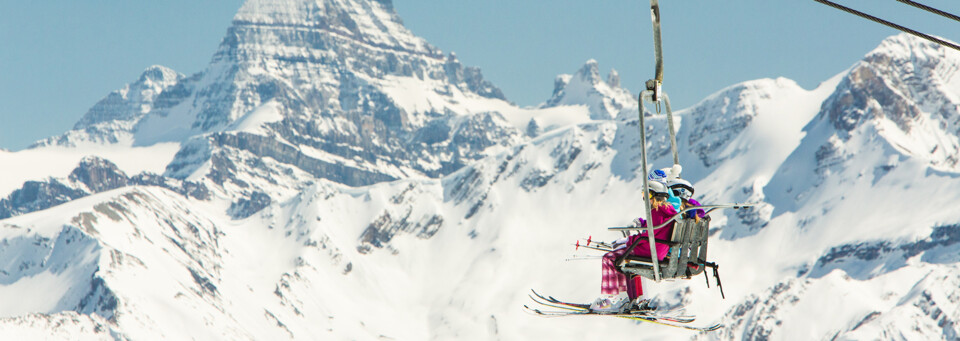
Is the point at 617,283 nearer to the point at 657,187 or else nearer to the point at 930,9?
the point at 657,187

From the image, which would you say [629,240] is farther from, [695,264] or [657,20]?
[657,20]

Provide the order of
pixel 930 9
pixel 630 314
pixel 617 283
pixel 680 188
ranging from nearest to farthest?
pixel 930 9, pixel 680 188, pixel 630 314, pixel 617 283

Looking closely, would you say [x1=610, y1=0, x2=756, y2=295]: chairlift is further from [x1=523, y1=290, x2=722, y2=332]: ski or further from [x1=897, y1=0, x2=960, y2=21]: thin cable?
[x1=897, y1=0, x2=960, y2=21]: thin cable

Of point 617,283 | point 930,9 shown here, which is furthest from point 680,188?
point 930,9

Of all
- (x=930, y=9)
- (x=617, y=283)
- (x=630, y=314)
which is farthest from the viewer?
(x=617, y=283)

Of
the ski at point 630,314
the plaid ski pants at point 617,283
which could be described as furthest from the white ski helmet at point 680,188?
the ski at point 630,314

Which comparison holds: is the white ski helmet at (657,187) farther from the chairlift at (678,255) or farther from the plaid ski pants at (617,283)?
the plaid ski pants at (617,283)

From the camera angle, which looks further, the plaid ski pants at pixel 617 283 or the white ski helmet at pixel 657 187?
the plaid ski pants at pixel 617 283

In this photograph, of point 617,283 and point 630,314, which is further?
point 617,283

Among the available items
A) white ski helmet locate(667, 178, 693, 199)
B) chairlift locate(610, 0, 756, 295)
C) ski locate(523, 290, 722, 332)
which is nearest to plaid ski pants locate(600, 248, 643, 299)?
ski locate(523, 290, 722, 332)

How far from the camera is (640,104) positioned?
18.1m

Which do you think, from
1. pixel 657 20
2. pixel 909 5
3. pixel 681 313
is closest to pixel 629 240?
pixel 681 313

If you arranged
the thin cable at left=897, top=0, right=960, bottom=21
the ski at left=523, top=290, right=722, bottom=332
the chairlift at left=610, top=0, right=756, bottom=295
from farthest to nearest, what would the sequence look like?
1. the ski at left=523, top=290, right=722, bottom=332
2. the chairlift at left=610, top=0, right=756, bottom=295
3. the thin cable at left=897, top=0, right=960, bottom=21

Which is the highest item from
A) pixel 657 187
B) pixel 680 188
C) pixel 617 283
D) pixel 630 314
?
pixel 680 188
